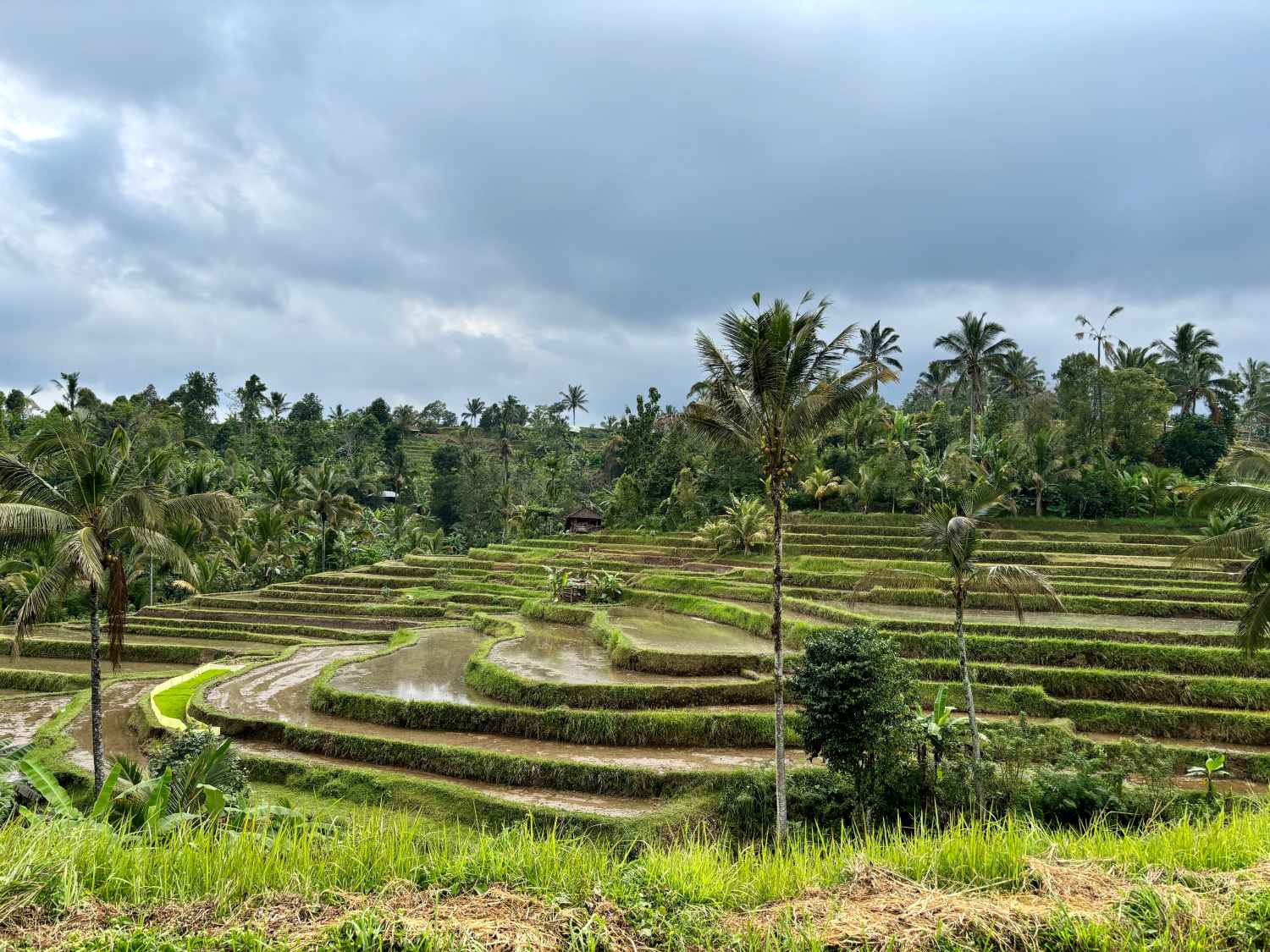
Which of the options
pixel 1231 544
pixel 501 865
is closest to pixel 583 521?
pixel 1231 544

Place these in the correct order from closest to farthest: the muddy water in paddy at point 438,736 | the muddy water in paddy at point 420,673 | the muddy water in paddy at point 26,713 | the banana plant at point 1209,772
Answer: the banana plant at point 1209,772 < the muddy water in paddy at point 438,736 < the muddy water in paddy at point 26,713 < the muddy water in paddy at point 420,673

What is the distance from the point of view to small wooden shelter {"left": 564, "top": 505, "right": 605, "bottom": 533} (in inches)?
1863

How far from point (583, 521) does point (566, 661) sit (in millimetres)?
27829

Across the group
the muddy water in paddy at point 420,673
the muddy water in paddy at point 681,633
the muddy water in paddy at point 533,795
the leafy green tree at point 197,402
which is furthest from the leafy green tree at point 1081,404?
the leafy green tree at point 197,402

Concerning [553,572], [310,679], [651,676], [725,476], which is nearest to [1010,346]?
[725,476]

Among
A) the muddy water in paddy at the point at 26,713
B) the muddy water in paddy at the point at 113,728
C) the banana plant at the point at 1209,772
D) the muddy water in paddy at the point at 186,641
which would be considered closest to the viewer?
the banana plant at the point at 1209,772

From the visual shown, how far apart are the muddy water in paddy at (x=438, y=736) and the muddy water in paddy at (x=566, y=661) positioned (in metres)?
2.40

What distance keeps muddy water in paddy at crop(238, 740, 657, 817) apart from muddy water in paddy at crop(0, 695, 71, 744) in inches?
272

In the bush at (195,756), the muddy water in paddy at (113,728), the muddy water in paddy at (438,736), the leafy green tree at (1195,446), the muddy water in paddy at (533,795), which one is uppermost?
the leafy green tree at (1195,446)

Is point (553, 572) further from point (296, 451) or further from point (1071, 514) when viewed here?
point (296, 451)

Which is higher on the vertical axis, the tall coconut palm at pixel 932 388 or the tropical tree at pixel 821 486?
the tall coconut palm at pixel 932 388

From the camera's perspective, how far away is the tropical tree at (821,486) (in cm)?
3863

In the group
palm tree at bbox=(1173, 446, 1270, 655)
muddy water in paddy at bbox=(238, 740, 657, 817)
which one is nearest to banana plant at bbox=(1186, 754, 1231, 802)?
palm tree at bbox=(1173, 446, 1270, 655)

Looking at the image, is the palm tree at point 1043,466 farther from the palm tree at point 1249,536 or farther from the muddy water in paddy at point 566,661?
the palm tree at point 1249,536
